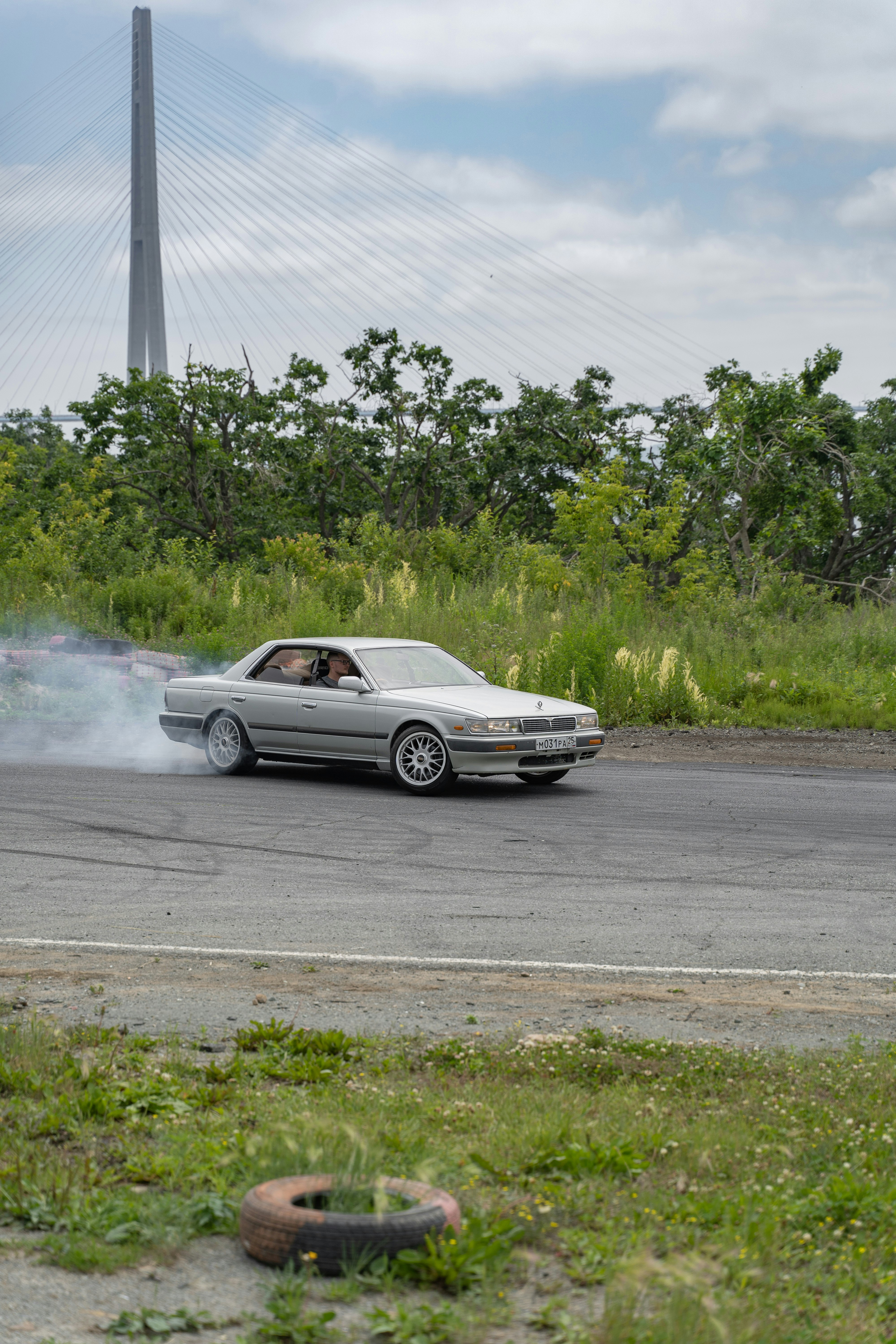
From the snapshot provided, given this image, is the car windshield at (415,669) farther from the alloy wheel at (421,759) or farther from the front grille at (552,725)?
the front grille at (552,725)

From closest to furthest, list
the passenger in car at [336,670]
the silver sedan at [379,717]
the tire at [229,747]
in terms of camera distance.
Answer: the silver sedan at [379,717], the passenger in car at [336,670], the tire at [229,747]

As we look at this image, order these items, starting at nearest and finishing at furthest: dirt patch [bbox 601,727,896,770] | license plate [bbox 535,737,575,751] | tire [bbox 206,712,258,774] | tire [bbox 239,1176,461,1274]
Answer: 1. tire [bbox 239,1176,461,1274]
2. license plate [bbox 535,737,575,751]
3. tire [bbox 206,712,258,774]
4. dirt patch [bbox 601,727,896,770]

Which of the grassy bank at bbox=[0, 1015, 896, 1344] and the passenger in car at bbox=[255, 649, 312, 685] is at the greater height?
the passenger in car at bbox=[255, 649, 312, 685]

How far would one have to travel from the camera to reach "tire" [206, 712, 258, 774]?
1334 cm

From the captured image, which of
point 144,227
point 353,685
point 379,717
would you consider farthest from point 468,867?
point 144,227

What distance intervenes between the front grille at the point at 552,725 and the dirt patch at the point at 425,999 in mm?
6002

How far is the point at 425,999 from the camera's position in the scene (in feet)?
18.3

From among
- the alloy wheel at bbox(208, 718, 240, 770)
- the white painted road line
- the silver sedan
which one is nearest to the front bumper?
the silver sedan

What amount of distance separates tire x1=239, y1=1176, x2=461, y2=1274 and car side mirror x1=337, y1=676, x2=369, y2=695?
30.7 feet

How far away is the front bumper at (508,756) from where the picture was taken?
1177 centimetres

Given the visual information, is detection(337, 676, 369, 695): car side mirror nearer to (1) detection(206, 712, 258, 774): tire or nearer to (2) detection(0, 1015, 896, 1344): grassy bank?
(1) detection(206, 712, 258, 774): tire

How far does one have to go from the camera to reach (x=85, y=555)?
1043 inches

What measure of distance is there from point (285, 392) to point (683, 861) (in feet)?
121

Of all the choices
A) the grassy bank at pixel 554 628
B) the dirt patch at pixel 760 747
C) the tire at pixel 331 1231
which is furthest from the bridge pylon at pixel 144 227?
the tire at pixel 331 1231
